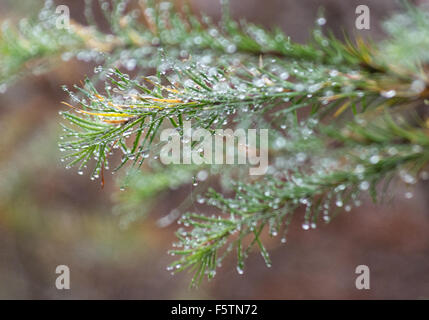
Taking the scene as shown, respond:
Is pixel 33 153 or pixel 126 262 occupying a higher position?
pixel 33 153

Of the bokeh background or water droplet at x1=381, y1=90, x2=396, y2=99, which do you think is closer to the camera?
water droplet at x1=381, y1=90, x2=396, y2=99

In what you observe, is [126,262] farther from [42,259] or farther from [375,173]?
[375,173]

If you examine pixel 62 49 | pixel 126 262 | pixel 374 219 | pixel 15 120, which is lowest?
pixel 126 262

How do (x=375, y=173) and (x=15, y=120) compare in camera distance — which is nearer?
(x=375, y=173)

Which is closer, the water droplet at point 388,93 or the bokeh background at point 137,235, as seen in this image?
the water droplet at point 388,93

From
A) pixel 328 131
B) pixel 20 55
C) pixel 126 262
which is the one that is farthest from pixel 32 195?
pixel 328 131

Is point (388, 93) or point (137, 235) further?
point (137, 235)
